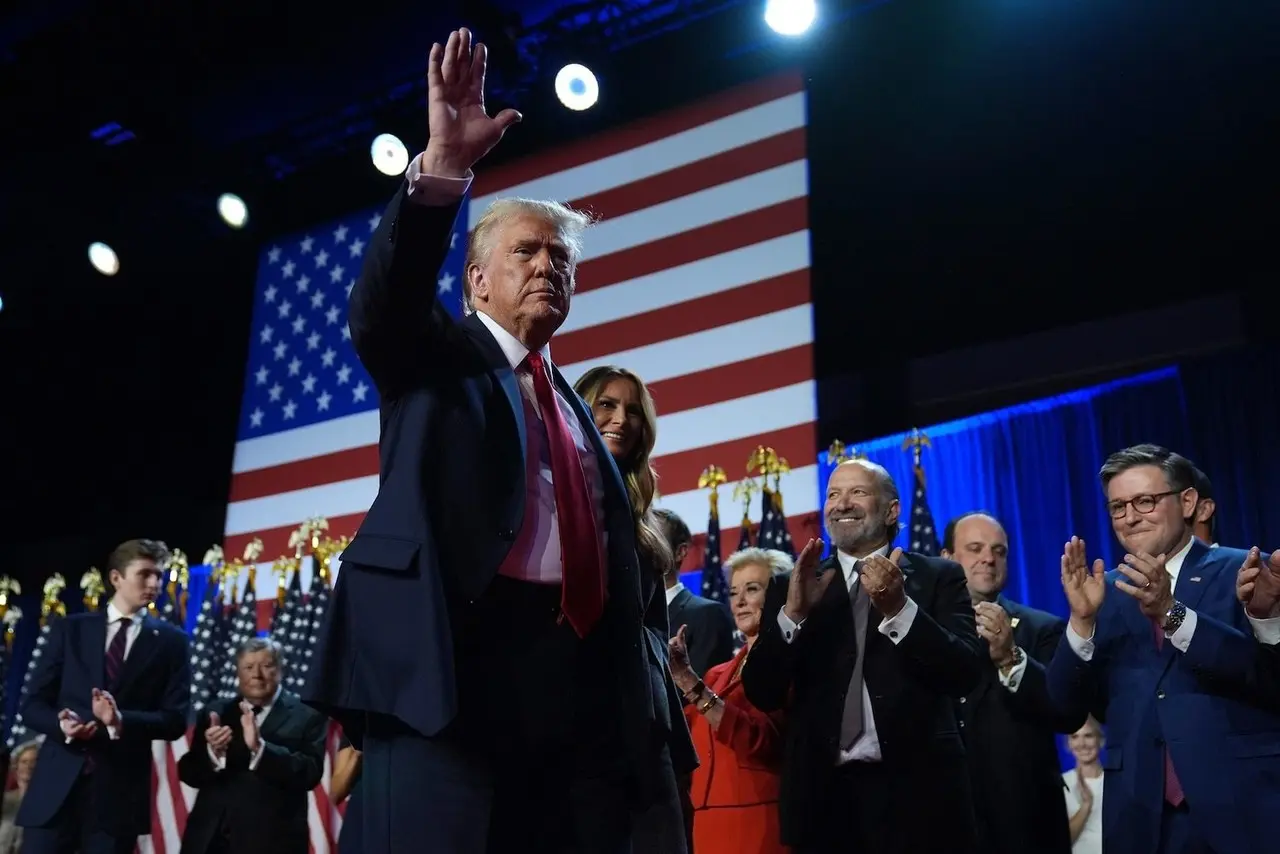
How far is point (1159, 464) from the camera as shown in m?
3.10

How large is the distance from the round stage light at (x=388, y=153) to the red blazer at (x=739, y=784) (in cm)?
478

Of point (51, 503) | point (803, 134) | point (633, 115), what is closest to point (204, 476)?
point (51, 503)

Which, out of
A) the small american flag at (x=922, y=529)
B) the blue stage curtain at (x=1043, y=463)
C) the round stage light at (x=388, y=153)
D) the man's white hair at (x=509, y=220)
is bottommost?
the man's white hair at (x=509, y=220)

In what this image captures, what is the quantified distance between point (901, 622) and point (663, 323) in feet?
13.1

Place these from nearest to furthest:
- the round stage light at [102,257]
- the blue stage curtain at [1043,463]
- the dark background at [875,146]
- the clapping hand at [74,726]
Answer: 1. the clapping hand at [74,726]
2. the dark background at [875,146]
3. the blue stage curtain at [1043,463]
4. the round stage light at [102,257]

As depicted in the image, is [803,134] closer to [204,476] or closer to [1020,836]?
[1020,836]

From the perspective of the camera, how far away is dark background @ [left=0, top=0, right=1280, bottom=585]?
587cm

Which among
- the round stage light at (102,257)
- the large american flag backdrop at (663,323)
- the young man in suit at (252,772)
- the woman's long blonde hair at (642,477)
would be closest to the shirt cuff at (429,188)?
Answer: the woman's long blonde hair at (642,477)

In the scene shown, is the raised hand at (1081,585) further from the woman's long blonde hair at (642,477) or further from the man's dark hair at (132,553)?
the man's dark hair at (132,553)

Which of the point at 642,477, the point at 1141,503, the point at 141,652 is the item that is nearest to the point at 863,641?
the point at 1141,503

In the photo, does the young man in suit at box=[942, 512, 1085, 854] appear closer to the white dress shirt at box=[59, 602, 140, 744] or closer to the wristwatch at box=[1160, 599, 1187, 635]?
the wristwatch at box=[1160, 599, 1187, 635]

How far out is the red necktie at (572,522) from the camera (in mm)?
1499

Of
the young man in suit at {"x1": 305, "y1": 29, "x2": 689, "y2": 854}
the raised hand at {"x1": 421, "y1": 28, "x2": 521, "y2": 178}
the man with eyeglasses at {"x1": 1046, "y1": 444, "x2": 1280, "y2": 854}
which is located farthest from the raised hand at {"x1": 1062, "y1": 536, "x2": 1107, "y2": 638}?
the raised hand at {"x1": 421, "y1": 28, "x2": 521, "y2": 178}

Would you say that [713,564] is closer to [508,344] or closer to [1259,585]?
[1259,585]
